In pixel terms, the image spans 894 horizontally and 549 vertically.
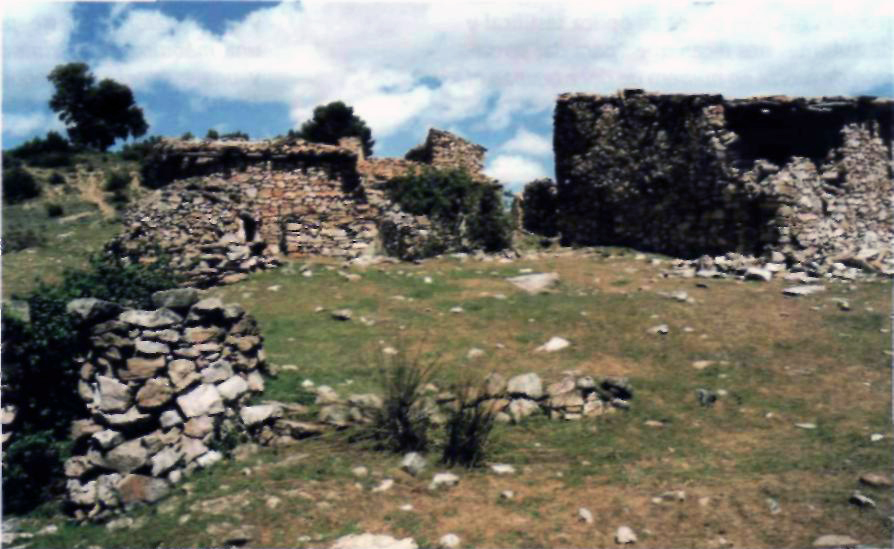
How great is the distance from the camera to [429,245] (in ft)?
54.5

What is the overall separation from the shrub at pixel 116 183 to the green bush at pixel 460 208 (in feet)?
65.5

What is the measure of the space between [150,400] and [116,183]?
29774mm

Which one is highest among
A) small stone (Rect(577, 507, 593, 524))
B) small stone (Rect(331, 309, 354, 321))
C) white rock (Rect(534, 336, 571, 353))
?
small stone (Rect(331, 309, 354, 321))

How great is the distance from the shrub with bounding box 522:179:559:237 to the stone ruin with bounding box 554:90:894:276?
3.75 meters

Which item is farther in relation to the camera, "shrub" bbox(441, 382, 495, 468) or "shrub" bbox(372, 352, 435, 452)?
"shrub" bbox(372, 352, 435, 452)

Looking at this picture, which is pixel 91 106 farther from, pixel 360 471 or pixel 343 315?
pixel 360 471

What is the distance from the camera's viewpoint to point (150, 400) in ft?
21.6

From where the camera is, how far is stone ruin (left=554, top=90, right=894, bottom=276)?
14.2 m

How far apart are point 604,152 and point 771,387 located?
35.0 ft

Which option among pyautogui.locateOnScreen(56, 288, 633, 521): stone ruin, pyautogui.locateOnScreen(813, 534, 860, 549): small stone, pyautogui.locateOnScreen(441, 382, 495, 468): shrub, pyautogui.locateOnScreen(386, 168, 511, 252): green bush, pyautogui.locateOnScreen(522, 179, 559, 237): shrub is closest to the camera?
pyautogui.locateOnScreen(813, 534, 860, 549): small stone

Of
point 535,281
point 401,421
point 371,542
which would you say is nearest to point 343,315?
point 535,281

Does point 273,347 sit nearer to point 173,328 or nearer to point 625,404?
point 173,328

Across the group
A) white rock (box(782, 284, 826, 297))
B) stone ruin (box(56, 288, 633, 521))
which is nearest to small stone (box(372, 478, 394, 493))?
stone ruin (box(56, 288, 633, 521))

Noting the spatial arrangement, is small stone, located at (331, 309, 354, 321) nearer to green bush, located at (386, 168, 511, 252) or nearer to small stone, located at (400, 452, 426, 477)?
small stone, located at (400, 452, 426, 477)
